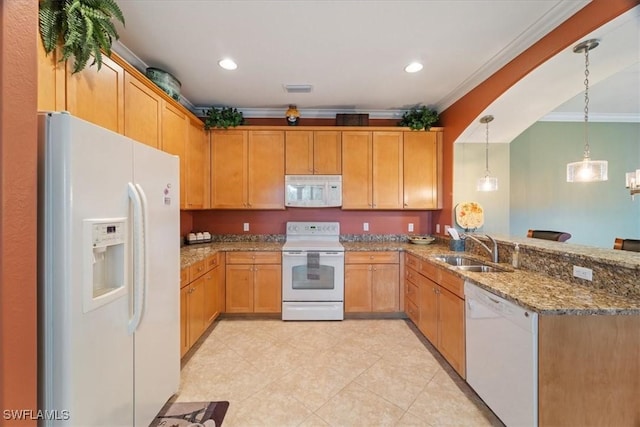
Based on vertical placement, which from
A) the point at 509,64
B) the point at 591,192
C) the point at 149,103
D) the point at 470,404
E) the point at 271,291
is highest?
the point at 509,64

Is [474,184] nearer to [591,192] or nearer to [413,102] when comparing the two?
[413,102]

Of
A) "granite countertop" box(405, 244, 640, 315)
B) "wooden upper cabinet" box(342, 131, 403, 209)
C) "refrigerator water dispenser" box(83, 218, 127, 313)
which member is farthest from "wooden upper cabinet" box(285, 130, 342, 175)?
"refrigerator water dispenser" box(83, 218, 127, 313)

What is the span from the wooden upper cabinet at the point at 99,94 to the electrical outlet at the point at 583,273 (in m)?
3.33

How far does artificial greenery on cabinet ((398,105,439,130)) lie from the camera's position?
3492 mm

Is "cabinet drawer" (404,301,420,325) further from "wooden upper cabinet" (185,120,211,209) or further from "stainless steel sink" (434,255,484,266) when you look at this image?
"wooden upper cabinet" (185,120,211,209)

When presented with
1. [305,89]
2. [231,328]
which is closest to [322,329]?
[231,328]

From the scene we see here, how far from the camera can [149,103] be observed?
7.55 ft

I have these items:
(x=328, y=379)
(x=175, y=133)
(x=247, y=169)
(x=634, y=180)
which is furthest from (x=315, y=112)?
(x=634, y=180)

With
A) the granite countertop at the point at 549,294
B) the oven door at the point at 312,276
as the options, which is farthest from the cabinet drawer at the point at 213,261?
the oven door at the point at 312,276

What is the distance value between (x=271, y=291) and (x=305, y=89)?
2514 mm

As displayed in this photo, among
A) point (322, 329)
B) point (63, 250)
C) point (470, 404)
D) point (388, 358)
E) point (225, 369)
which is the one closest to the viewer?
point (63, 250)

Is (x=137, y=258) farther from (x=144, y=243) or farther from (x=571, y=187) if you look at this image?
(x=571, y=187)

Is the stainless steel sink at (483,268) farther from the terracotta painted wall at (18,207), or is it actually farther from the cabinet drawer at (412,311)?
the terracotta painted wall at (18,207)

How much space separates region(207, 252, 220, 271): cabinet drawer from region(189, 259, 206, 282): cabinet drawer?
5.5 inches
